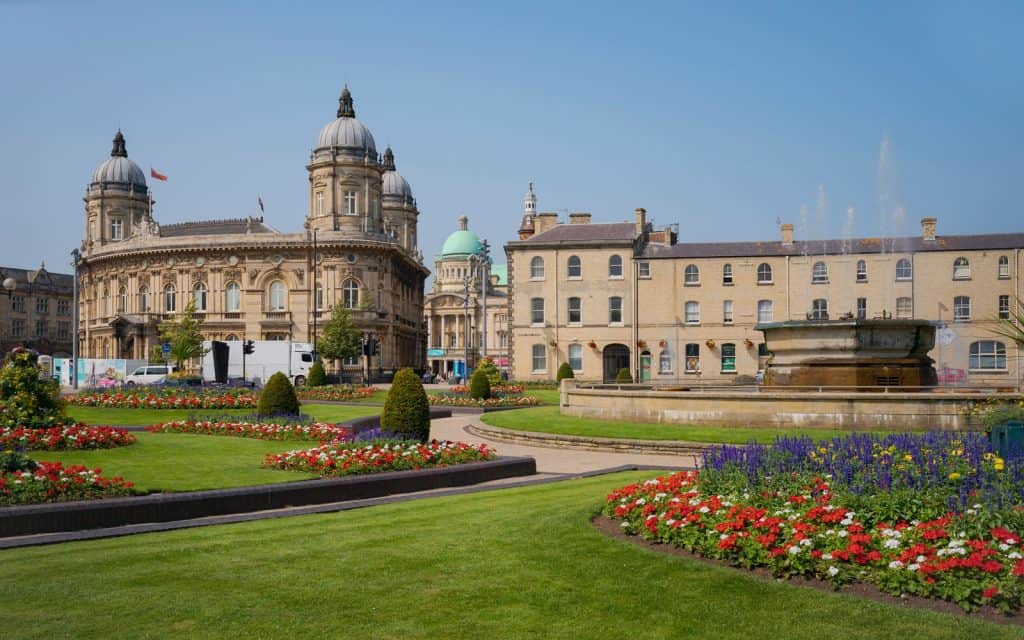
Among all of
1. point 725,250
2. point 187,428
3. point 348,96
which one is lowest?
point 187,428

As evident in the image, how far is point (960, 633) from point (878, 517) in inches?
97.8

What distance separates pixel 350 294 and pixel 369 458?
234 feet

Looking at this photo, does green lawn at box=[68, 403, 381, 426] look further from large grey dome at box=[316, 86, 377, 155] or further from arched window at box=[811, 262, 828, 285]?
large grey dome at box=[316, 86, 377, 155]

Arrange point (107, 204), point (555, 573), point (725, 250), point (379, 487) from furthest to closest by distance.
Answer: point (107, 204) < point (725, 250) < point (379, 487) < point (555, 573)

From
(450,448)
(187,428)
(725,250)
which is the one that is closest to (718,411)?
(450,448)

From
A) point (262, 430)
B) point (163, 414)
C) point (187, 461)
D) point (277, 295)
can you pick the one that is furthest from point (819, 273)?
point (187, 461)

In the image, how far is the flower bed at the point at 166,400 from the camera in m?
37.8

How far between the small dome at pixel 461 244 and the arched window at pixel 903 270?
413 ft

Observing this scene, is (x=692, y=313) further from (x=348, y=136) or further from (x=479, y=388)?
(x=348, y=136)

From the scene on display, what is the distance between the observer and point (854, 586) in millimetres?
8609

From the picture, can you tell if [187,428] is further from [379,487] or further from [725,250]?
[725,250]

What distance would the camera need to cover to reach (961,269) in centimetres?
6050

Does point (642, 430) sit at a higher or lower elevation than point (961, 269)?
lower

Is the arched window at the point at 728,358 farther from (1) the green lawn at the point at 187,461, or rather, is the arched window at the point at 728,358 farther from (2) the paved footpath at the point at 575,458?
(1) the green lawn at the point at 187,461
